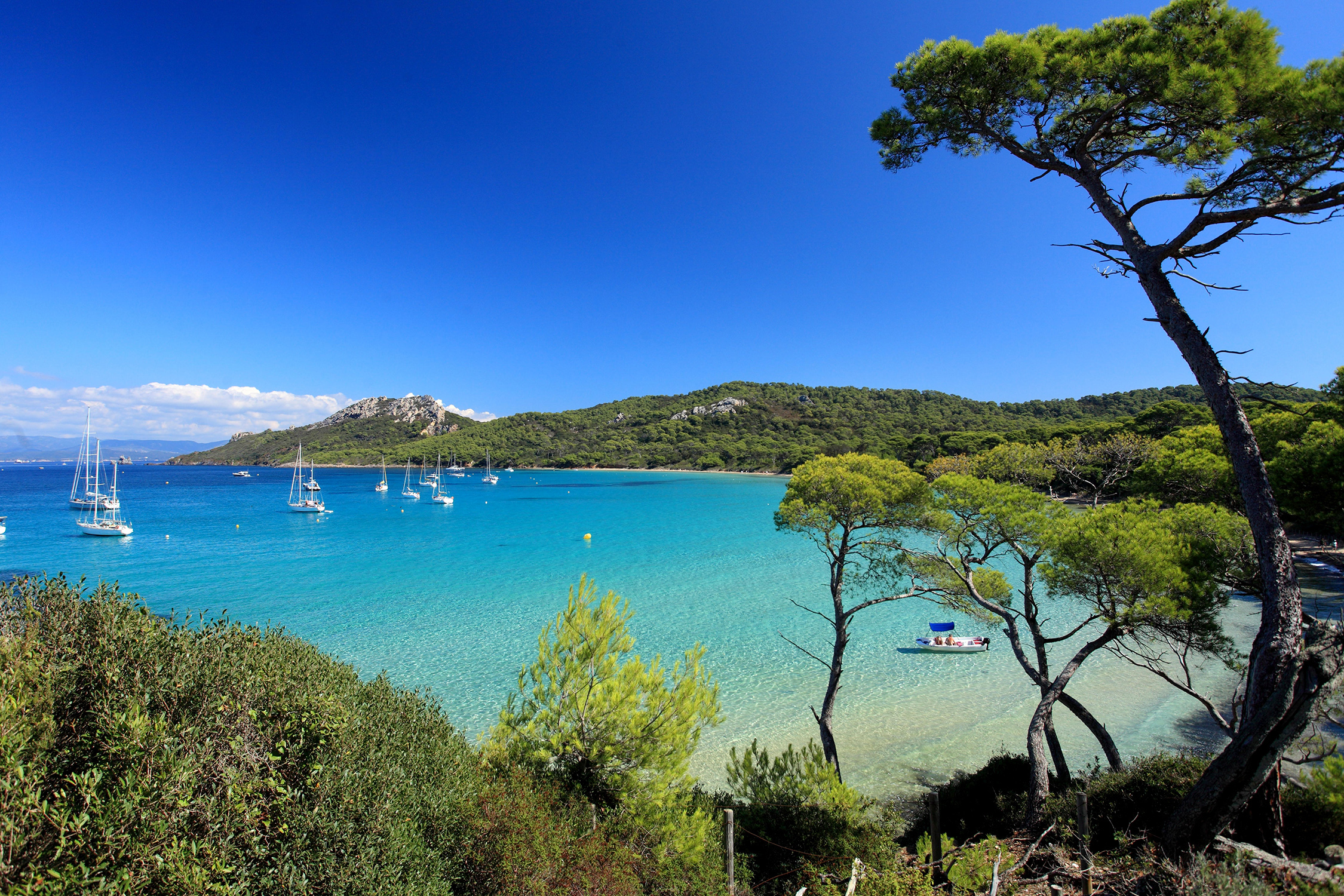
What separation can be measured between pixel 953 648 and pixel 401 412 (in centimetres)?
18500

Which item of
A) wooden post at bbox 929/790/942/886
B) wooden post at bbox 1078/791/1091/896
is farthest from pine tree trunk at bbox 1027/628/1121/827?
wooden post at bbox 929/790/942/886

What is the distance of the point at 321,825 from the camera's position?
12.2 feet

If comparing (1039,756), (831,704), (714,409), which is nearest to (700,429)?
(714,409)

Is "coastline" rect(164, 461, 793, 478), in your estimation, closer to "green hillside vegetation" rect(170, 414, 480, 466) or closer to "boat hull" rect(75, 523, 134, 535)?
"green hillside vegetation" rect(170, 414, 480, 466)

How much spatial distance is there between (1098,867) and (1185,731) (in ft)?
30.2

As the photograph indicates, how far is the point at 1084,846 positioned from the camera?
203 inches

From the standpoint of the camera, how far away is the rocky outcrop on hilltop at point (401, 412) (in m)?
164

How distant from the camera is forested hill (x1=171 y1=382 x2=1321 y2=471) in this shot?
87562 millimetres

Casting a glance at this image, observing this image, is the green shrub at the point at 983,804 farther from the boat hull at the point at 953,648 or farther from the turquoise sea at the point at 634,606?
the boat hull at the point at 953,648

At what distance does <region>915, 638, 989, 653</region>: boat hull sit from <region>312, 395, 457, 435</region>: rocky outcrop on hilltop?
6279 inches

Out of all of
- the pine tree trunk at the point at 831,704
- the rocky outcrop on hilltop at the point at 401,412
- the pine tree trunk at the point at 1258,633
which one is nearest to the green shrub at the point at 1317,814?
the pine tree trunk at the point at 1258,633

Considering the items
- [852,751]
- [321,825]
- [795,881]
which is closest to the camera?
[321,825]

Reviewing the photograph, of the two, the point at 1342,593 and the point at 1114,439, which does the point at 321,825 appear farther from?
the point at 1114,439

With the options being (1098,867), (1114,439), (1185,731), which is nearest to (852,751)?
(1098,867)
